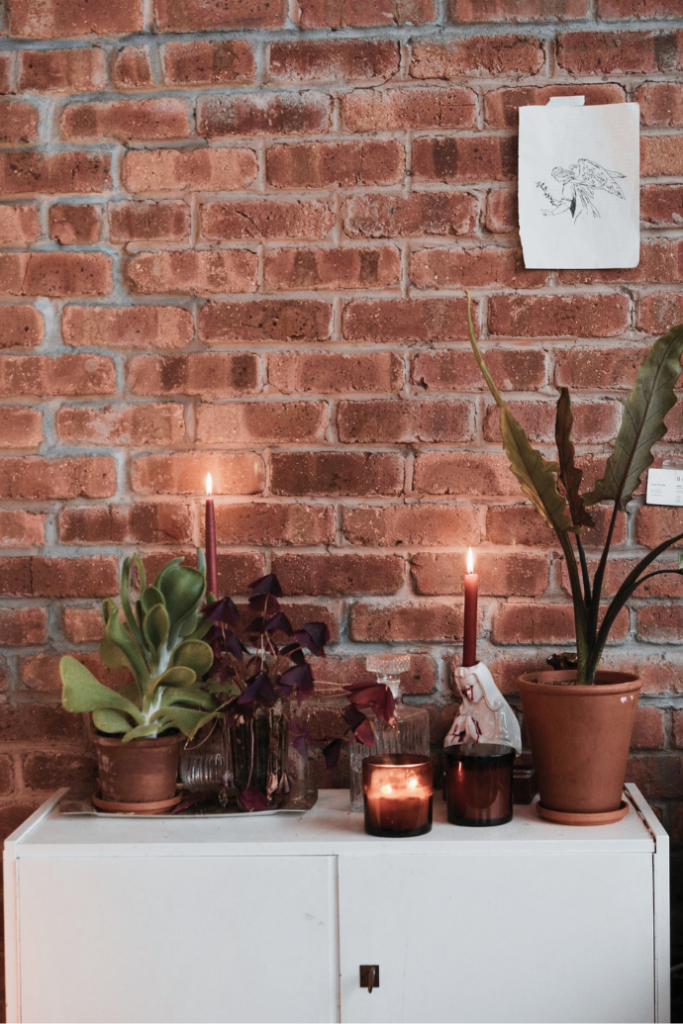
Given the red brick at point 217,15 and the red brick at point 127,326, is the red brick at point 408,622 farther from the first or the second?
the red brick at point 217,15

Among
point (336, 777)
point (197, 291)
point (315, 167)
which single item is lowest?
point (336, 777)

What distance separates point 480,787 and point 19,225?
1.20 m

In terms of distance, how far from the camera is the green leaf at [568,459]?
127 centimetres


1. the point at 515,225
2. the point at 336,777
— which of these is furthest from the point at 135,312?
the point at 336,777

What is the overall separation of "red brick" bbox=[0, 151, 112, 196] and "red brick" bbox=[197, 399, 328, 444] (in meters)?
0.42

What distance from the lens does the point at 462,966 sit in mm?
1160

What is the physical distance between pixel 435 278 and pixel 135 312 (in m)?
0.52

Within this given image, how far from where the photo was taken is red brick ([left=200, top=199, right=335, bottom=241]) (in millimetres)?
1516

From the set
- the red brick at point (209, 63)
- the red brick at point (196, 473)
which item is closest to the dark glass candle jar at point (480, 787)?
the red brick at point (196, 473)

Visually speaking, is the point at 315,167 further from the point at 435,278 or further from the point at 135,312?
the point at 135,312

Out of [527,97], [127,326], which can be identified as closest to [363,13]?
[527,97]

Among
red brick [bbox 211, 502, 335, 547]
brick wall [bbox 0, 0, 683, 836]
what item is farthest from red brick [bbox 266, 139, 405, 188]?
red brick [bbox 211, 502, 335, 547]

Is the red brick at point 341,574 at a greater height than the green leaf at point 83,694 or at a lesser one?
greater

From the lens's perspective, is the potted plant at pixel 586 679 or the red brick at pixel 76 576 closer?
the potted plant at pixel 586 679
